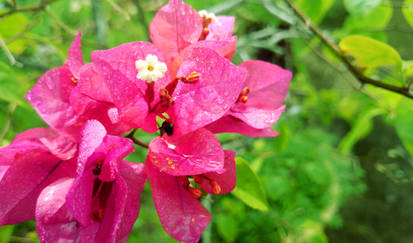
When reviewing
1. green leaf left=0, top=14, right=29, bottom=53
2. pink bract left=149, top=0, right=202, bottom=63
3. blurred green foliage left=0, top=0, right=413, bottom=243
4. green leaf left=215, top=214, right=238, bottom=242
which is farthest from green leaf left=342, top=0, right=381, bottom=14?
green leaf left=215, top=214, right=238, bottom=242

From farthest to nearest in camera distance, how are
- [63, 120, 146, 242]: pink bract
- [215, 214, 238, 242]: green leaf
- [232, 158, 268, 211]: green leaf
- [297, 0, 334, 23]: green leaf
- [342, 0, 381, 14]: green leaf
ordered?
[215, 214, 238, 242]: green leaf, [297, 0, 334, 23]: green leaf, [342, 0, 381, 14]: green leaf, [232, 158, 268, 211]: green leaf, [63, 120, 146, 242]: pink bract

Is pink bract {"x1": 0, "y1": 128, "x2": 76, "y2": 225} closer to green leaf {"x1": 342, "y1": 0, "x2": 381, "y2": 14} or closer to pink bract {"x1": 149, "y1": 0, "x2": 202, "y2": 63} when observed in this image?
pink bract {"x1": 149, "y1": 0, "x2": 202, "y2": 63}

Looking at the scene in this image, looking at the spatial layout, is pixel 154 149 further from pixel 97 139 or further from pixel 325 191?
pixel 325 191

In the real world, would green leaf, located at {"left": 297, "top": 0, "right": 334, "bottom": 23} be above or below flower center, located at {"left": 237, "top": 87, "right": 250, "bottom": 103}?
below

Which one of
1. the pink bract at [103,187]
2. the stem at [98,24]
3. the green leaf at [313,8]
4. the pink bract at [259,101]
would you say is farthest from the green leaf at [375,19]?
the pink bract at [103,187]

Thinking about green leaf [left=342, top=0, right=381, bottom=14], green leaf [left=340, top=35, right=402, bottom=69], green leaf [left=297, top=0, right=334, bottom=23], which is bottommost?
green leaf [left=297, top=0, right=334, bottom=23]

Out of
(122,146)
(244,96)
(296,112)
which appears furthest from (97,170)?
(296,112)

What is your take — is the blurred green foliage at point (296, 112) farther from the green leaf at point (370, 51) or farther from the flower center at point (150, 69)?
the flower center at point (150, 69)
